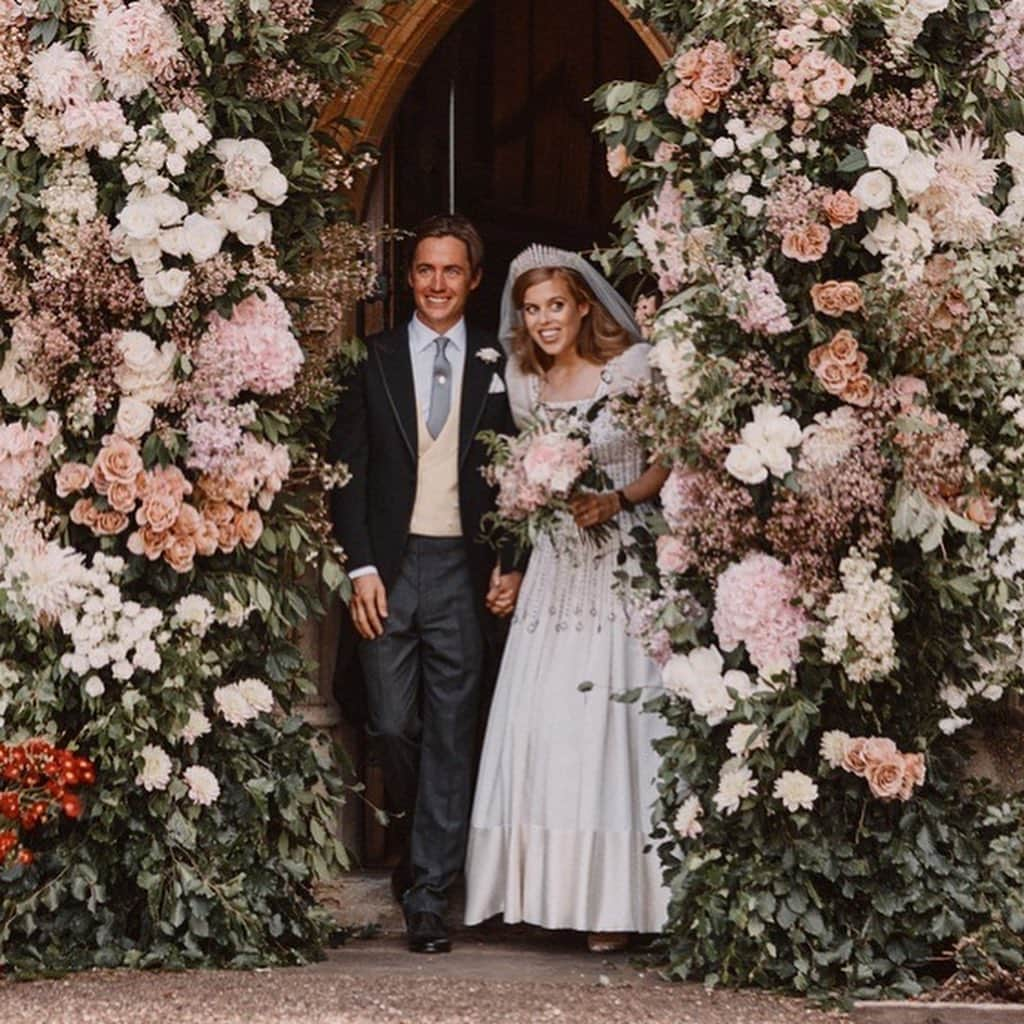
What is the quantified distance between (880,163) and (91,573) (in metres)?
2.46

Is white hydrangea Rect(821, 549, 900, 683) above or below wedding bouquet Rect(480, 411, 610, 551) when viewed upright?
below

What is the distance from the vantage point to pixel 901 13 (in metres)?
6.12

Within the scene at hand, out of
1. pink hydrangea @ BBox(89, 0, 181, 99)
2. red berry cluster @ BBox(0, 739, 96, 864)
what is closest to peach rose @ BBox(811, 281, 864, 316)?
pink hydrangea @ BBox(89, 0, 181, 99)

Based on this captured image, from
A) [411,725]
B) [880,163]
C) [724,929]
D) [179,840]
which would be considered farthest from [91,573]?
[880,163]

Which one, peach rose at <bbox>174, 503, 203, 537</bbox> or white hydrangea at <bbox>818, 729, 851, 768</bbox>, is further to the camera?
peach rose at <bbox>174, 503, 203, 537</bbox>

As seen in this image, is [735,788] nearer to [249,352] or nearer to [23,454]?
[249,352]

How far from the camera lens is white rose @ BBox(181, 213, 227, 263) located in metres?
6.48

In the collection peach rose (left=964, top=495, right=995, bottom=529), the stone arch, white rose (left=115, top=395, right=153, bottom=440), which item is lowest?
peach rose (left=964, top=495, right=995, bottom=529)

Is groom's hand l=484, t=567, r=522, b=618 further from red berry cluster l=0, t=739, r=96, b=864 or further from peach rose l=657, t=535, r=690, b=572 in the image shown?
red berry cluster l=0, t=739, r=96, b=864

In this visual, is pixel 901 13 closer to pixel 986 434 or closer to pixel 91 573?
pixel 986 434

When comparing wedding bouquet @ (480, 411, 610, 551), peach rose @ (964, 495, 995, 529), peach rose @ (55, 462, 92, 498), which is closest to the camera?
peach rose @ (964, 495, 995, 529)

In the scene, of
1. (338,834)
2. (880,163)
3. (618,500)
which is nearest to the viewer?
(880,163)

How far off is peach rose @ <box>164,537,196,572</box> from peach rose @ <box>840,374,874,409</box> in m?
1.92

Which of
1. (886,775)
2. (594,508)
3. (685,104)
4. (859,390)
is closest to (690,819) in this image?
(886,775)
